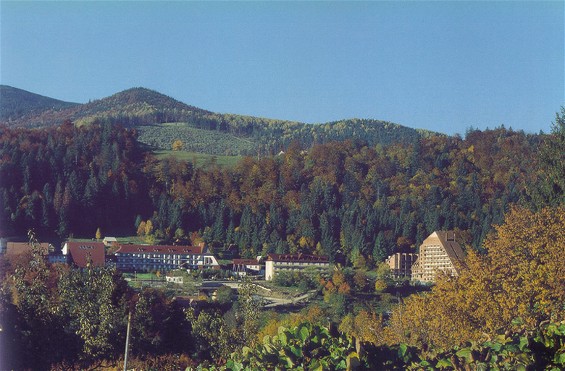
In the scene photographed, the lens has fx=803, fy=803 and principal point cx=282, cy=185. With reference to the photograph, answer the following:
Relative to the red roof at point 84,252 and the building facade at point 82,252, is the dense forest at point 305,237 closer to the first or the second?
the building facade at point 82,252

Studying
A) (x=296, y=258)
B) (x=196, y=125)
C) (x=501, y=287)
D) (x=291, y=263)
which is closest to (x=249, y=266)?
(x=291, y=263)

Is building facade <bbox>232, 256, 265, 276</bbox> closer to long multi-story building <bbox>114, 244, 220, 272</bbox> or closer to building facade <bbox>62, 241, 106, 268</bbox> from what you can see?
long multi-story building <bbox>114, 244, 220, 272</bbox>

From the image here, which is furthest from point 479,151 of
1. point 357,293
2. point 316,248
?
point 357,293

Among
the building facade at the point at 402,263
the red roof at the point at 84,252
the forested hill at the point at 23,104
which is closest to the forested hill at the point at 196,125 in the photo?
the forested hill at the point at 23,104

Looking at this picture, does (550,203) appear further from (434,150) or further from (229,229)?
(434,150)

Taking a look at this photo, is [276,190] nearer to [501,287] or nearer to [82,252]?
[82,252]

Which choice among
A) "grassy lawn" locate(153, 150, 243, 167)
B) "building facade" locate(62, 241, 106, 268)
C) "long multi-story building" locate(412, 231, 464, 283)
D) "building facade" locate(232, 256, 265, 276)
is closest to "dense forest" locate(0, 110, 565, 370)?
"long multi-story building" locate(412, 231, 464, 283)
